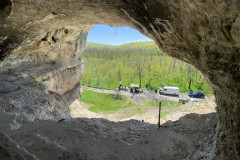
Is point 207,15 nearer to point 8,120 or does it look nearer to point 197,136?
point 197,136

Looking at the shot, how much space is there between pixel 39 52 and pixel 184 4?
40.2ft

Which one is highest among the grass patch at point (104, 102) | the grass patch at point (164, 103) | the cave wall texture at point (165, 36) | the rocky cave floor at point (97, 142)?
the cave wall texture at point (165, 36)

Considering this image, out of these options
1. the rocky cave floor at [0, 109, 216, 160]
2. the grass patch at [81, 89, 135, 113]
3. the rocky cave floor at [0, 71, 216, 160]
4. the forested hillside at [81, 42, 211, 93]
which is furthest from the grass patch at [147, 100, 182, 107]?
the rocky cave floor at [0, 109, 216, 160]

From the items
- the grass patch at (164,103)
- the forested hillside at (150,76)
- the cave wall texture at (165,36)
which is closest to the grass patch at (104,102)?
the grass patch at (164,103)

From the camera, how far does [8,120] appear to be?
17.9 ft

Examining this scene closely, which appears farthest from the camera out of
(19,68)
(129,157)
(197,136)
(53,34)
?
(53,34)

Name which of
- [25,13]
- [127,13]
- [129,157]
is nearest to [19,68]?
[25,13]

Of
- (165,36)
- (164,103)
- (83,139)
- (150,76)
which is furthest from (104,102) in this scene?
(165,36)

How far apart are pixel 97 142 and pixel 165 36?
509cm

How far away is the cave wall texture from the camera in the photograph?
10.2 feet

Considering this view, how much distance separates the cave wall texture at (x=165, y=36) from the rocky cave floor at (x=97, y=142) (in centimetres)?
126

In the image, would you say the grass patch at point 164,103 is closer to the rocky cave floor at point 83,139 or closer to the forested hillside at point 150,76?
the forested hillside at point 150,76

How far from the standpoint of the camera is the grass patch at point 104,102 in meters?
25.2

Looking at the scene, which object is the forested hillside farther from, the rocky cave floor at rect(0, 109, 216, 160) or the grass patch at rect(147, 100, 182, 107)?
the rocky cave floor at rect(0, 109, 216, 160)
